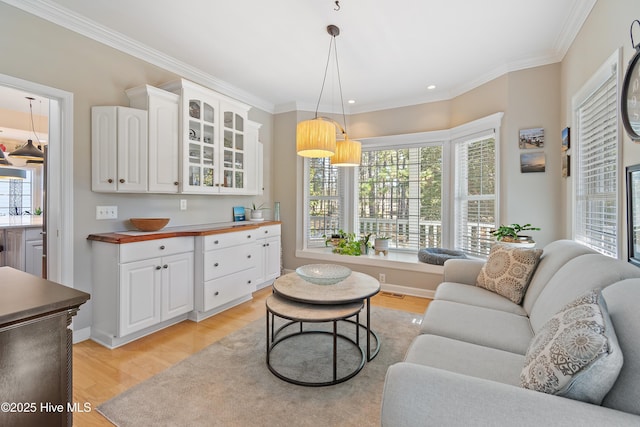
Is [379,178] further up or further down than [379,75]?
further down

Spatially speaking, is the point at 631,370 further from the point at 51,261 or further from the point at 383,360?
the point at 51,261

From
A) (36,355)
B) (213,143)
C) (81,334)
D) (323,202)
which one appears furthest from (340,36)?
(81,334)

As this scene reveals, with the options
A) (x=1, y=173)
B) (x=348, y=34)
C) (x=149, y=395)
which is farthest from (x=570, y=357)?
(x=1, y=173)

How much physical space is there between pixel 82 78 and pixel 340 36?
2223 mm

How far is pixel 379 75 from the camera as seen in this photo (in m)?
3.39

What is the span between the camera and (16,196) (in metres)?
5.88

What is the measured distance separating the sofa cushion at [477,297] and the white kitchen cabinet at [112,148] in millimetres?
2817

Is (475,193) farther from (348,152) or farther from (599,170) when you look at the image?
(348,152)

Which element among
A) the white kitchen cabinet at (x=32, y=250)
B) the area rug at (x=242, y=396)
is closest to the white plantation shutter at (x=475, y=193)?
the area rug at (x=242, y=396)

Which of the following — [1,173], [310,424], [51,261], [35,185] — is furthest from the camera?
[35,185]

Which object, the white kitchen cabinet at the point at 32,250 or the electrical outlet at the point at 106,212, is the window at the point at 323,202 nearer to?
the electrical outlet at the point at 106,212

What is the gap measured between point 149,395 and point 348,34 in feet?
10.1

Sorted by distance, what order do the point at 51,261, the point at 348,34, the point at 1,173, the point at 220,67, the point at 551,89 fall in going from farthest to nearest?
the point at 1,173
the point at 220,67
the point at 551,89
the point at 348,34
the point at 51,261

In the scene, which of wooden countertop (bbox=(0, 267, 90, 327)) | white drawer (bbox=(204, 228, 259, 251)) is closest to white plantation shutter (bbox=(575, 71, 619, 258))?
wooden countertop (bbox=(0, 267, 90, 327))
